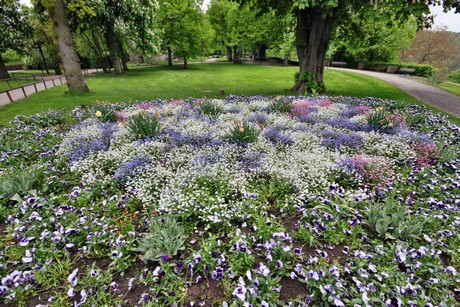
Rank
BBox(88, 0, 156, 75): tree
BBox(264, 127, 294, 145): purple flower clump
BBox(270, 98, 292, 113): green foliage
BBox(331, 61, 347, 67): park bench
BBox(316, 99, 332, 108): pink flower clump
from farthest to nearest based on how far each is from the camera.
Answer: BBox(331, 61, 347, 67): park bench
BBox(88, 0, 156, 75): tree
BBox(316, 99, 332, 108): pink flower clump
BBox(270, 98, 292, 113): green foliage
BBox(264, 127, 294, 145): purple flower clump

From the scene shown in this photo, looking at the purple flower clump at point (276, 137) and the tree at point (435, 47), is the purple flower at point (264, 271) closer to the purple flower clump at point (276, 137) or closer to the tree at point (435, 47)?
the purple flower clump at point (276, 137)

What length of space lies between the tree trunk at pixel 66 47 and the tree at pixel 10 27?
1885 centimetres

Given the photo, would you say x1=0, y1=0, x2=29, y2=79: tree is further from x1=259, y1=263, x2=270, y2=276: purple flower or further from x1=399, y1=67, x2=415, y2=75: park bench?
x1=399, y1=67, x2=415, y2=75: park bench

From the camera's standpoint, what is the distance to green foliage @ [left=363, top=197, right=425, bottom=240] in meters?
3.04

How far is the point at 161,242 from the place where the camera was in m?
2.82

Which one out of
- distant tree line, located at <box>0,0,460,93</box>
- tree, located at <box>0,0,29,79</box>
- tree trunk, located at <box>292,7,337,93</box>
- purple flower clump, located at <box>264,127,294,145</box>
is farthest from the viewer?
tree, located at <box>0,0,29,79</box>

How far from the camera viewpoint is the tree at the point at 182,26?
29.8 meters

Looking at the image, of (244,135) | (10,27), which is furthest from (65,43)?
(10,27)

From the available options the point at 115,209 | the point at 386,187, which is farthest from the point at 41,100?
the point at 386,187

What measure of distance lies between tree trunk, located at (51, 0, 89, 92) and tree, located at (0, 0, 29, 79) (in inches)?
742

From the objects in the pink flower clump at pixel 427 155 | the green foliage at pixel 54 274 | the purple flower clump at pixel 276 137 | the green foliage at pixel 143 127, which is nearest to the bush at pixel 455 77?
the pink flower clump at pixel 427 155

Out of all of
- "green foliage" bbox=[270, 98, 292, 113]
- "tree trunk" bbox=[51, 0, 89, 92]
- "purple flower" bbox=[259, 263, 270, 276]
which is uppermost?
"tree trunk" bbox=[51, 0, 89, 92]

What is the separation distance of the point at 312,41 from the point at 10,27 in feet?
107

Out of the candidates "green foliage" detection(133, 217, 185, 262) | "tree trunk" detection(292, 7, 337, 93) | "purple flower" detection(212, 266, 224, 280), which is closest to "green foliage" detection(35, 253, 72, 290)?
"green foliage" detection(133, 217, 185, 262)
